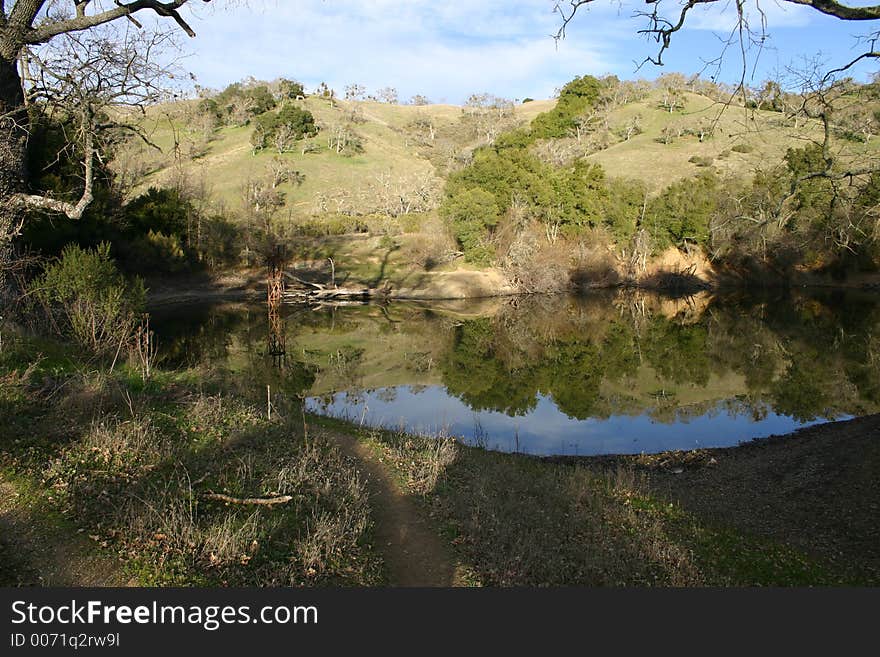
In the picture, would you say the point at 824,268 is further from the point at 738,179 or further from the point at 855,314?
the point at 855,314

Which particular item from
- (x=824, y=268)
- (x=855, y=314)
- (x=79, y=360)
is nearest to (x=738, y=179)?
(x=824, y=268)

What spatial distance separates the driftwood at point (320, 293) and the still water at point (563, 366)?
2698mm

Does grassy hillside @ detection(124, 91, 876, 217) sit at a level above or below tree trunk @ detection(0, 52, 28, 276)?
above

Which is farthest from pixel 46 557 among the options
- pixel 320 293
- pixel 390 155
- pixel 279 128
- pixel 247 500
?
pixel 390 155

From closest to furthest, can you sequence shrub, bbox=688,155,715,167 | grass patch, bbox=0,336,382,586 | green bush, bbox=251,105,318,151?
1. grass patch, bbox=0,336,382,586
2. shrub, bbox=688,155,715,167
3. green bush, bbox=251,105,318,151

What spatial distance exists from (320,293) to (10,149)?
2783 cm

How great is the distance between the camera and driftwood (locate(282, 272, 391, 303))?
3728cm

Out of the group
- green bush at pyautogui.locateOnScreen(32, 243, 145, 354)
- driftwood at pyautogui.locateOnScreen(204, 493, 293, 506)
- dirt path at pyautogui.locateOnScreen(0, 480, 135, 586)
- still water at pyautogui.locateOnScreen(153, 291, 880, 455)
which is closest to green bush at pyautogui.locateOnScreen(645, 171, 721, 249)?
still water at pyautogui.locateOnScreen(153, 291, 880, 455)

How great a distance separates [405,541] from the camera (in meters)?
6.41

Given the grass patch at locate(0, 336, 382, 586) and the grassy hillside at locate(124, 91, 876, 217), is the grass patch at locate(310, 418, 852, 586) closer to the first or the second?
the grass patch at locate(0, 336, 382, 586)

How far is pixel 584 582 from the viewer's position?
18.7 ft

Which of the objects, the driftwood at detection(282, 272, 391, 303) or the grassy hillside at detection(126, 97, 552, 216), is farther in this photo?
the grassy hillside at detection(126, 97, 552, 216)

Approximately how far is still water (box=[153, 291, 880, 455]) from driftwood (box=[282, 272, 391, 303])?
270 cm

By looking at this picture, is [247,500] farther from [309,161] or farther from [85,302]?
[309,161]
